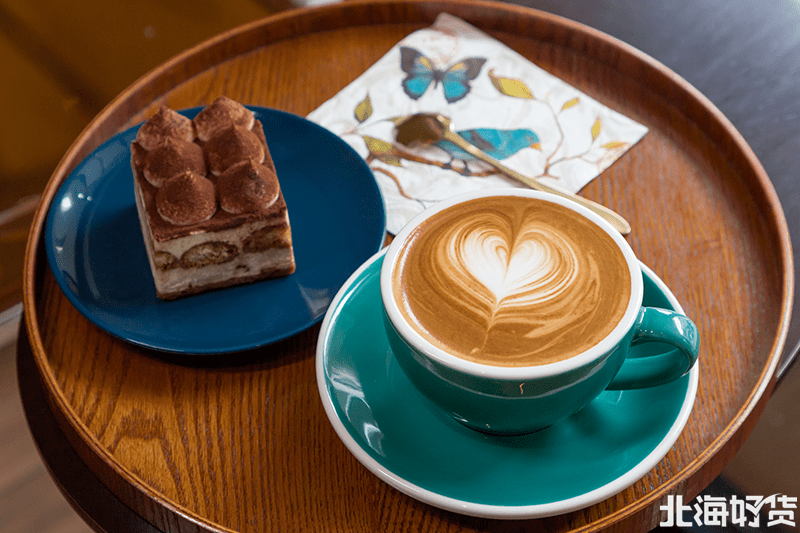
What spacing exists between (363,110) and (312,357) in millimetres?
444

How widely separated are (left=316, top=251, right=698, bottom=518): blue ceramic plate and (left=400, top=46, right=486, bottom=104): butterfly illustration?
50 cm

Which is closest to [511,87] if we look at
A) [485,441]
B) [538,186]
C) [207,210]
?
[538,186]

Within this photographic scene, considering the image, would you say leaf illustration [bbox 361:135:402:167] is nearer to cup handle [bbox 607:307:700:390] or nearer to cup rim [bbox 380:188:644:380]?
cup rim [bbox 380:188:644:380]

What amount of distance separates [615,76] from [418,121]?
0.33 m

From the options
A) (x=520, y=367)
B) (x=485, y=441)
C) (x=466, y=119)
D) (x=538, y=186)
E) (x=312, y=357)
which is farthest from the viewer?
(x=466, y=119)

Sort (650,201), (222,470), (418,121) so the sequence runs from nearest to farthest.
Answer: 1. (222,470)
2. (650,201)
3. (418,121)

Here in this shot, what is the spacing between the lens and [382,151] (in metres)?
1.07

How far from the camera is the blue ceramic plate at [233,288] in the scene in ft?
2.78

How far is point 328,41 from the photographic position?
1.23m

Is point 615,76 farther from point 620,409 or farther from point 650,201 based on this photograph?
point 620,409

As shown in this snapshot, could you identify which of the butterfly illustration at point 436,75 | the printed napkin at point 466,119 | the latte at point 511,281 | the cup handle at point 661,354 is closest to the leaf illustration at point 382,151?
the printed napkin at point 466,119

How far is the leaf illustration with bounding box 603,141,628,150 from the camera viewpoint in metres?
1.06

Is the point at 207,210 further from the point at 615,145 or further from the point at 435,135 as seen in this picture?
the point at 615,145

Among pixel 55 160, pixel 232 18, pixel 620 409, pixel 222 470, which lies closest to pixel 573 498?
pixel 620 409
